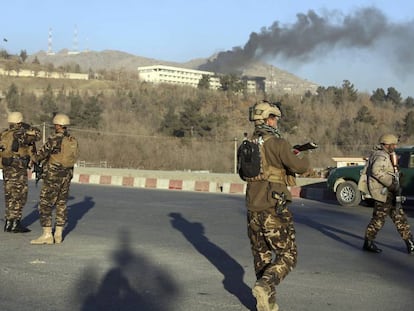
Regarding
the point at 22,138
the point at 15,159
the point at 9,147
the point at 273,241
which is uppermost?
the point at 22,138

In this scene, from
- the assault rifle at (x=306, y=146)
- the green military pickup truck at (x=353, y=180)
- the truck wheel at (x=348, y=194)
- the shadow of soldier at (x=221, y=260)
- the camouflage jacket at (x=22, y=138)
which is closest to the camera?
the assault rifle at (x=306, y=146)

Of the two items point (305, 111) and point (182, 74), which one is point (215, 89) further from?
point (182, 74)

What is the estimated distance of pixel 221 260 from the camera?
8023 mm

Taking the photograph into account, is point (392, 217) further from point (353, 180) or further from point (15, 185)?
point (353, 180)

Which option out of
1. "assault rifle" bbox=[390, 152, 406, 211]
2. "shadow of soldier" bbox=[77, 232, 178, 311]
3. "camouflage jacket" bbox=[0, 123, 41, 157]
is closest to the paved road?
"shadow of soldier" bbox=[77, 232, 178, 311]

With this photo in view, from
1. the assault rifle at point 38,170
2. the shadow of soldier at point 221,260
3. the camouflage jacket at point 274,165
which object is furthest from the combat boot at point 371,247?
the assault rifle at point 38,170

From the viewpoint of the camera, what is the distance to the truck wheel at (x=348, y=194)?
1662cm

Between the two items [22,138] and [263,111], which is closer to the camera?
[263,111]

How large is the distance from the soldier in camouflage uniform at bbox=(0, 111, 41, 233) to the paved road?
46 cm

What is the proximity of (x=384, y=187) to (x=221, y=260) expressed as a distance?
2430 mm

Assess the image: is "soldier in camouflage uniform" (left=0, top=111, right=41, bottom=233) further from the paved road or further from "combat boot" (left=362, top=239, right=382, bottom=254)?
"combat boot" (left=362, top=239, right=382, bottom=254)

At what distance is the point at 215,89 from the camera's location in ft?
284

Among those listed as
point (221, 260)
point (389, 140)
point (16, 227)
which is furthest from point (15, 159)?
point (389, 140)

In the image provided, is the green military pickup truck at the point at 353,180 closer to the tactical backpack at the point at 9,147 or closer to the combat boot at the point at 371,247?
the combat boot at the point at 371,247
